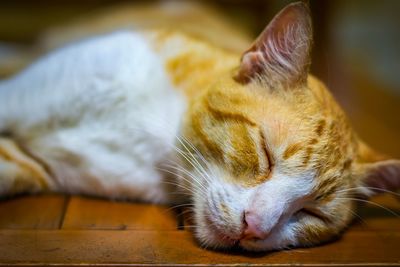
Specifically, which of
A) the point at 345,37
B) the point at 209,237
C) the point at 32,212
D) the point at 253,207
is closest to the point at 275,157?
the point at 253,207

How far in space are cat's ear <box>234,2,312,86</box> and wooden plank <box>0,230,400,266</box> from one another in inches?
16.7

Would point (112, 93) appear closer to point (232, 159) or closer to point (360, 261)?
point (232, 159)

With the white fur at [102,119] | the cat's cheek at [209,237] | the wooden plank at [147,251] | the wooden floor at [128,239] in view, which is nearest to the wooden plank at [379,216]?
the wooden floor at [128,239]

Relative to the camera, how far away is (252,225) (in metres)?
1.13

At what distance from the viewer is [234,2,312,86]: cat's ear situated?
50.5 inches

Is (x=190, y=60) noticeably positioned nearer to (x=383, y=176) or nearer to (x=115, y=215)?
(x=115, y=215)

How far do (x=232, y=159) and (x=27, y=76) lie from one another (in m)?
0.78

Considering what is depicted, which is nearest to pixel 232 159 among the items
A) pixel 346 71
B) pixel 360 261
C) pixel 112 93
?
pixel 360 261

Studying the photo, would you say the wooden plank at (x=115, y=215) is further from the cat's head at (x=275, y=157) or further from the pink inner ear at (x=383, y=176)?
the pink inner ear at (x=383, y=176)

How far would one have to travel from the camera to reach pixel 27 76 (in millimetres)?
1666

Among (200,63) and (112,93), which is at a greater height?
(200,63)

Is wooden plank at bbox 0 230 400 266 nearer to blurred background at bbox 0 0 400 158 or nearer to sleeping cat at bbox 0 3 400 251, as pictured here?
sleeping cat at bbox 0 3 400 251

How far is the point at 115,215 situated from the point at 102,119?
0.95 ft

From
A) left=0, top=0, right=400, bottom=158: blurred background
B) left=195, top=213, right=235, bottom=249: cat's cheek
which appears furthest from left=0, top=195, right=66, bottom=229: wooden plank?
left=0, top=0, right=400, bottom=158: blurred background
